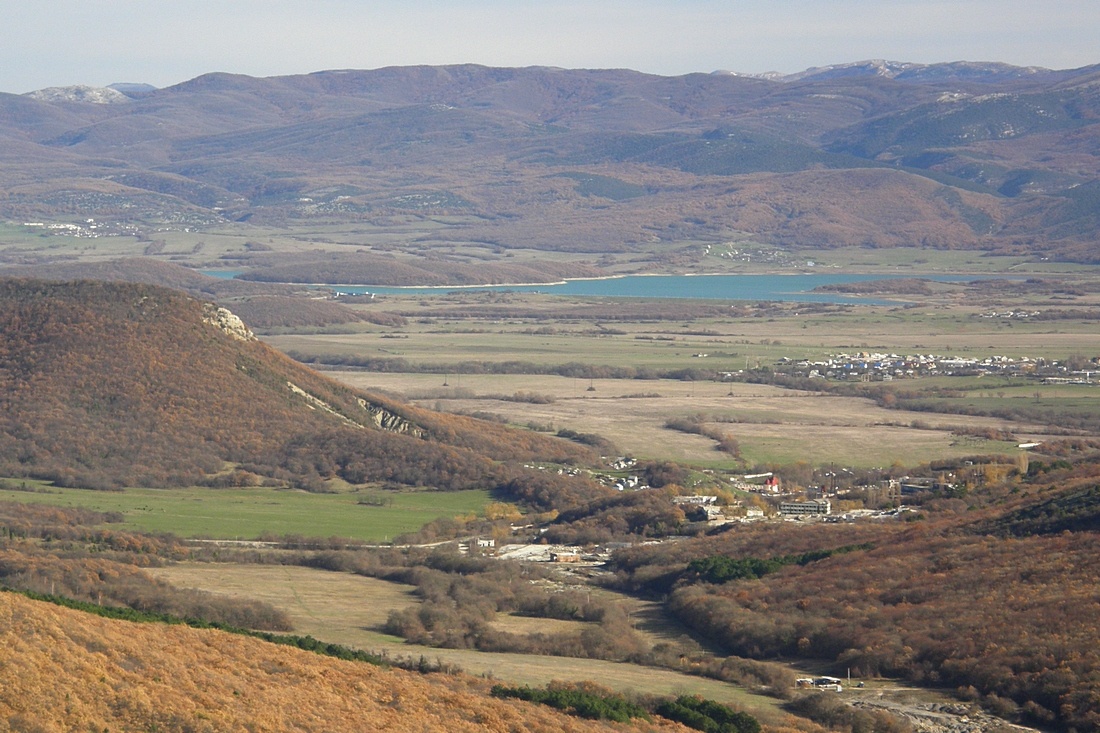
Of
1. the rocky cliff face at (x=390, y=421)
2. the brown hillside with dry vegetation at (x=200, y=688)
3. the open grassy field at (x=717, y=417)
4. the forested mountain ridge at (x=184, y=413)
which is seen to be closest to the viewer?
the brown hillside with dry vegetation at (x=200, y=688)

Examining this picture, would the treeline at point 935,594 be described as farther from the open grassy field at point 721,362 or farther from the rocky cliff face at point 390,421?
the rocky cliff face at point 390,421

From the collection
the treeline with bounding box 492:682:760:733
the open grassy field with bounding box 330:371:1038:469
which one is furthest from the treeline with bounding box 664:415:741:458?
the treeline with bounding box 492:682:760:733

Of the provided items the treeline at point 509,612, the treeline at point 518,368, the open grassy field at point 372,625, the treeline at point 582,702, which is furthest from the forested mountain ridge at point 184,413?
the treeline at point 582,702

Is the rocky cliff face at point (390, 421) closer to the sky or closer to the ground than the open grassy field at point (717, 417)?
closer to the sky

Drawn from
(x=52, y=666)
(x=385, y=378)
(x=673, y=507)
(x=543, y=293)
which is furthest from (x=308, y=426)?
(x=543, y=293)

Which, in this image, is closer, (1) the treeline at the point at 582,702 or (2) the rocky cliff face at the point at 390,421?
(1) the treeline at the point at 582,702

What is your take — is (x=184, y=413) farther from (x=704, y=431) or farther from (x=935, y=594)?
(x=935, y=594)

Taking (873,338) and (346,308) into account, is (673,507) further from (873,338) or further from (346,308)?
(346,308)

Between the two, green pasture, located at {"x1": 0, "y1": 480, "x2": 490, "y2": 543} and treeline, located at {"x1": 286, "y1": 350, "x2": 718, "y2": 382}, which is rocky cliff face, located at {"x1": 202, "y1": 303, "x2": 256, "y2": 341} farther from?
treeline, located at {"x1": 286, "y1": 350, "x2": 718, "y2": 382}
